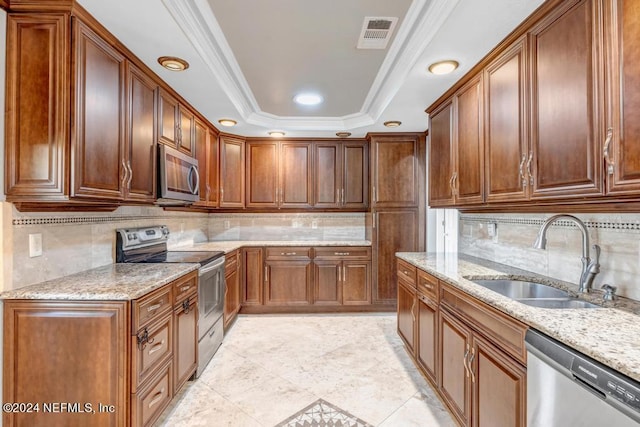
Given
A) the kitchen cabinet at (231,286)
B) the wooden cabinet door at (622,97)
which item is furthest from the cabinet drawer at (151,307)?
the wooden cabinet door at (622,97)

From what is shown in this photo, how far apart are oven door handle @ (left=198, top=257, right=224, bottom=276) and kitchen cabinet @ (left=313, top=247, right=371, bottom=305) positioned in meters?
1.34

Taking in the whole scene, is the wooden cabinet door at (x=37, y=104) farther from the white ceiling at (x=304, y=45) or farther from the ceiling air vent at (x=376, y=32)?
the ceiling air vent at (x=376, y=32)

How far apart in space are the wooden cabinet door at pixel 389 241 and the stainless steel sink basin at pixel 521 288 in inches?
79.3

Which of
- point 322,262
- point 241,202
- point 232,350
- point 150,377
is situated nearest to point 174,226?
point 241,202

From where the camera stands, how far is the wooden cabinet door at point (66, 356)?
5.00 ft

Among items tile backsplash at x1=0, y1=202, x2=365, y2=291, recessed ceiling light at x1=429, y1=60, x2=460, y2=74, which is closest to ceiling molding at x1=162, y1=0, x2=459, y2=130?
recessed ceiling light at x1=429, y1=60, x2=460, y2=74

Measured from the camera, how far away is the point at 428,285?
2.27 meters

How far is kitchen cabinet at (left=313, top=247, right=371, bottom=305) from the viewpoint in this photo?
4.05m

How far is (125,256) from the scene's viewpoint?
7.98 feet

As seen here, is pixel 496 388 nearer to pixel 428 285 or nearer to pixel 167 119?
pixel 428 285

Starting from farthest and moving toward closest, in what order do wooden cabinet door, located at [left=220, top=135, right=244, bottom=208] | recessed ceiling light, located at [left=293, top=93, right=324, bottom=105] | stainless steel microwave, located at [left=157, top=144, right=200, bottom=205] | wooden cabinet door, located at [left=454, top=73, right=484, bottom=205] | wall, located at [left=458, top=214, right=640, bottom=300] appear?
wooden cabinet door, located at [left=220, top=135, right=244, bottom=208], recessed ceiling light, located at [left=293, top=93, right=324, bottom=105], stainless steel microwave, located at [left=157, top=144, right=200, bottom=205], wooden cabinet door, located at [left=454, top=73, right=484, bottom=205], wall, located at [left=458, top=214, right=640, bottom=300]

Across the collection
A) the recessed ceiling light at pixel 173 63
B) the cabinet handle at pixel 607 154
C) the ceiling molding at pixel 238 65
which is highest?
the ceiling molding at pixel 238 65

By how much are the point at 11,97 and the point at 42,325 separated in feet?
3.68

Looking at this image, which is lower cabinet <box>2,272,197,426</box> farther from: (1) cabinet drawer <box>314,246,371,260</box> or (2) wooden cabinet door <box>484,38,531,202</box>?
(1) cabinet drawer <box>314,246,371,260</box>
